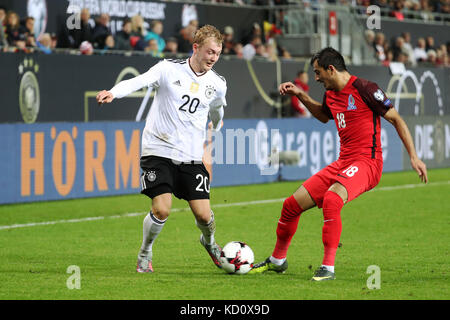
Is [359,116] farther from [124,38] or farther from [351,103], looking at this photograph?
[124,38]

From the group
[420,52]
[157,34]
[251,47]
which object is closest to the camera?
[157,34]

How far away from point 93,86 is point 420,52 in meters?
13.0

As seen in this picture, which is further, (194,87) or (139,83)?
(194,87)

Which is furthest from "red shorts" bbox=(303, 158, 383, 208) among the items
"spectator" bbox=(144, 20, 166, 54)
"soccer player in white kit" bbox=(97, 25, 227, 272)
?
"spectator" bbox=(144, 20, 166, 54)

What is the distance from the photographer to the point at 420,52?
86.8 feet

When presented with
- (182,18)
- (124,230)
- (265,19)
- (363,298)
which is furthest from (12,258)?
(265,19)

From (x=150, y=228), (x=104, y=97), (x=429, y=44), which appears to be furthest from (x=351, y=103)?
(x=429, y=44)

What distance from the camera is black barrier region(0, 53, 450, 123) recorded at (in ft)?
49.9

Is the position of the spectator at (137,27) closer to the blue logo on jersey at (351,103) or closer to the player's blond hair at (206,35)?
the player's blond hair at (206,35)

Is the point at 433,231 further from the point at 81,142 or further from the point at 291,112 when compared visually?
the point at 291,112

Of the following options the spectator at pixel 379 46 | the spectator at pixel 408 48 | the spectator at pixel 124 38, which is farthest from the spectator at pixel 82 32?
the spectator at pixel 408 48

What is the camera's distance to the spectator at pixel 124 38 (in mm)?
17812

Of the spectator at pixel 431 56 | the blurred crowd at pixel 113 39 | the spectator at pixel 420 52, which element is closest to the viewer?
the blurred crowd at pixel 113 39

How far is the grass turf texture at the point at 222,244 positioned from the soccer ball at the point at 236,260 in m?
0.13
